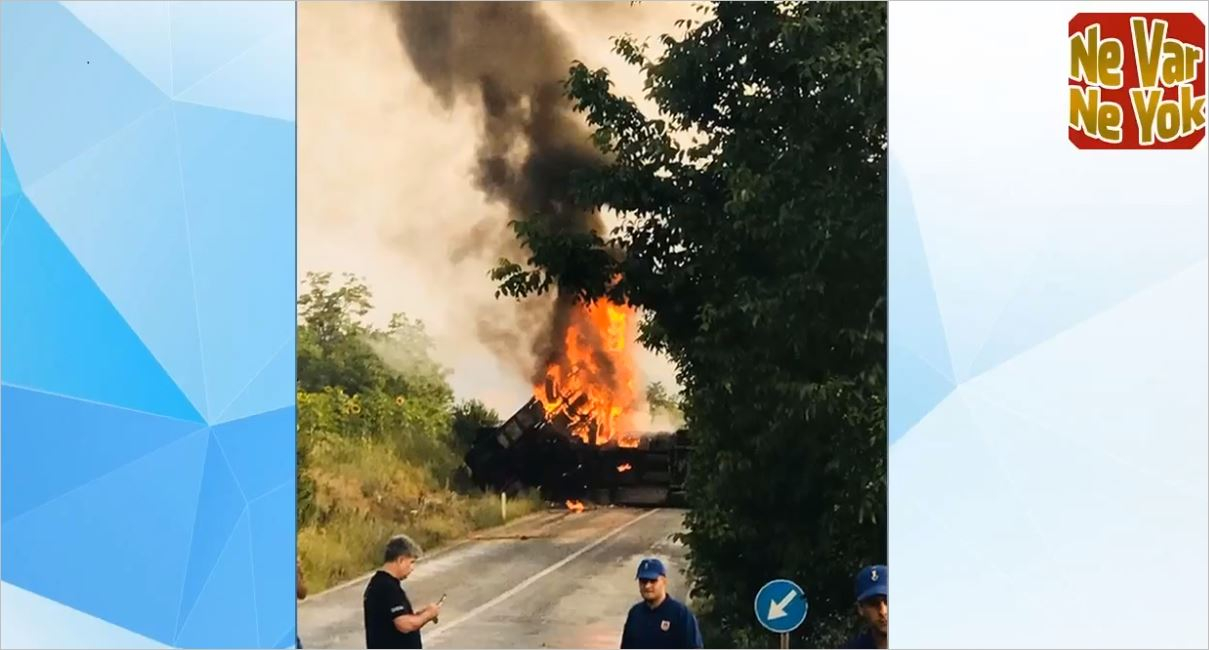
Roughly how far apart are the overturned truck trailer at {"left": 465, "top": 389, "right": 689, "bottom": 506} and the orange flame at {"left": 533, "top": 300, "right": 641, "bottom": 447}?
1 centimetres

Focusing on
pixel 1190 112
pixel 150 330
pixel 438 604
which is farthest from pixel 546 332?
pixel 1190 112

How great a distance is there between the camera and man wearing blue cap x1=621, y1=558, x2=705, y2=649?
351 cm

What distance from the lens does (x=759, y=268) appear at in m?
3.47

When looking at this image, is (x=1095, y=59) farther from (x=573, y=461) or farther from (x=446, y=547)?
(x=446, y=547)

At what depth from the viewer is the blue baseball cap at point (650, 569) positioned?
11.5 feet

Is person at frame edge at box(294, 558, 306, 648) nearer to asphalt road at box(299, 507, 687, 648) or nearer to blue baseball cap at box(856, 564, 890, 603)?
asphalt road at box(299, 507, 687, 648)

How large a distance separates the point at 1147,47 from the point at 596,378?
2105mm

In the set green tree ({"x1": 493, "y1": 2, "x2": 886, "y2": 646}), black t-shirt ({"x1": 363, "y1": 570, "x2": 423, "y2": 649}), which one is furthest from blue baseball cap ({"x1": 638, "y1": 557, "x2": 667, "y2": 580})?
black t-shirt ({"x1": 363, "y1": 570, "x2": 423, "y2": 649})

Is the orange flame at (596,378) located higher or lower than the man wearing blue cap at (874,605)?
higher

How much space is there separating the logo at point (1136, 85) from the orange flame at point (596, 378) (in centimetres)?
161

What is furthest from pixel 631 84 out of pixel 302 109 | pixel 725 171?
pixel 302 109

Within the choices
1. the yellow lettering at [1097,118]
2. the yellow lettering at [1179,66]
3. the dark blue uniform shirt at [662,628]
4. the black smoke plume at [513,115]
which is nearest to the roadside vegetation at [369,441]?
the black smoke plume at [513,115]

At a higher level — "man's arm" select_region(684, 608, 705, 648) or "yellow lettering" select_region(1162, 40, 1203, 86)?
"yellow lettering" select_region(1162, 40, 1203, 86)

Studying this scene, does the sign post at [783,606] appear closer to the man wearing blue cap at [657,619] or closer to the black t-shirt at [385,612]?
the man wearing blue cap at [657,619]
